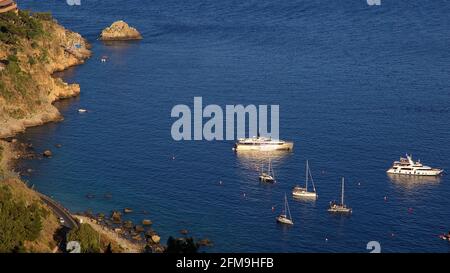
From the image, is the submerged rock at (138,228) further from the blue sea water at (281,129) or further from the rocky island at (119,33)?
the rocky island at (119,33)

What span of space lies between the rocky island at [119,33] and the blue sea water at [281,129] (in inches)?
104

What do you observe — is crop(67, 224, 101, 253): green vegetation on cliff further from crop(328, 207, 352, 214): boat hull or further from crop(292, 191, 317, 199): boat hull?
crop(292, 191, 317, 199): boat hull

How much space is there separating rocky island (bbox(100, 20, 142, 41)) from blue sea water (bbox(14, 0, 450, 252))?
2.63 meters

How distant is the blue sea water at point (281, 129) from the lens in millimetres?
93438

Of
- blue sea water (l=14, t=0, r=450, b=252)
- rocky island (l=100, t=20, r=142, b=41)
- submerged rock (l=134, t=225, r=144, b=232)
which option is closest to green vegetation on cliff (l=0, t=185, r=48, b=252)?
submerged rock (l=134, t=225, r=144, b=232)

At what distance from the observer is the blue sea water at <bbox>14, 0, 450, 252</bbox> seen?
307 ft

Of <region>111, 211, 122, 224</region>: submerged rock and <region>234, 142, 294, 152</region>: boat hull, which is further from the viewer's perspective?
<region>234, 142, 294, 152</region>: boat hull

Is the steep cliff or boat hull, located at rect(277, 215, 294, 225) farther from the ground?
the steep cliff

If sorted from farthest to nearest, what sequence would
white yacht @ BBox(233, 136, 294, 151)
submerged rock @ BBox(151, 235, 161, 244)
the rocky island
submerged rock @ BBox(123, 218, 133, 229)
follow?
1. the rocky island
2. white yacht @ BBox(233, 136, 294, 151)
3. submerged rock @ BBox(123, 218, 133, 229)
4. submerged rock @ BBox(151, 235, 161, 244)

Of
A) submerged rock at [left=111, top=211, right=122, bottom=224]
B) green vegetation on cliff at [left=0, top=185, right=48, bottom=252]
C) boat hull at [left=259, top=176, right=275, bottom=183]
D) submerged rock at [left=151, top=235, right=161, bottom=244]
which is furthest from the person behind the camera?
boat hull at [left=259, top=176, right=275, bottom=183]

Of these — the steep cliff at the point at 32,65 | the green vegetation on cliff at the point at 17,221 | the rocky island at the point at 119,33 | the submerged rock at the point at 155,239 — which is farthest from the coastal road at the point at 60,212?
the rocky island at the point at 119,33

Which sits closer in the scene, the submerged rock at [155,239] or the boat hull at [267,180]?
the submerged rock at [155,239]

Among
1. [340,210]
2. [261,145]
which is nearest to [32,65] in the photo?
[261,145]
